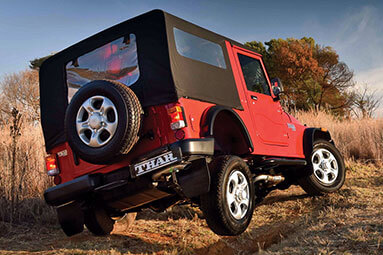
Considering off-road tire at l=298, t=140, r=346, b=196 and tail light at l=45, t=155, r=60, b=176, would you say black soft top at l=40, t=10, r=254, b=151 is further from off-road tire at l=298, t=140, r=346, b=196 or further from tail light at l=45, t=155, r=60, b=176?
off-road tire at l=298, t=140, r=346, b=196

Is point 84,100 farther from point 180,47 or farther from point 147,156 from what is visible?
point 180,47

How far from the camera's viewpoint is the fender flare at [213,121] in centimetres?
356

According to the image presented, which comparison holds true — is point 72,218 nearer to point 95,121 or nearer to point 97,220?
point 97,220

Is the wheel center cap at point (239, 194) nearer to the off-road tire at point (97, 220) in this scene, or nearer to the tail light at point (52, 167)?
the off-road tire at point (97, 220)

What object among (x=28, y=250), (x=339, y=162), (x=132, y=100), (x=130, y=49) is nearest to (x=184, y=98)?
(x=132, y=100)

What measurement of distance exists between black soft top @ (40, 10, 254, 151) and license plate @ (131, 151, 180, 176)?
540 millimetres

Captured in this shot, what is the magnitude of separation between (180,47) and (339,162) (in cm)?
361

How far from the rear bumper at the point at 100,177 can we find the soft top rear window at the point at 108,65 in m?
0.92

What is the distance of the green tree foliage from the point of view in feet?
75.9

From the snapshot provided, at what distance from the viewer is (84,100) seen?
11.2ft

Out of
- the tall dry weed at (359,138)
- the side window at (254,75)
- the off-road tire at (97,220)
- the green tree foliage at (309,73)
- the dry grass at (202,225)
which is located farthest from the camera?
the green tree foliage at (309,73)

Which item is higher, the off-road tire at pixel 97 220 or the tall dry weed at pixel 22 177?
the tall dry weed at pixel 22 177

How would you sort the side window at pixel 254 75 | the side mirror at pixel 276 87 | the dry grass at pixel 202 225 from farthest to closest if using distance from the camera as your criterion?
the side mirror at pixel 276 87, the side window at pixel 254 75, the dry grass at pixel 202 225

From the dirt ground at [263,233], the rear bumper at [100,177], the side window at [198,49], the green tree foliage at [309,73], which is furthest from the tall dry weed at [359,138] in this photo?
the green tree foliage at [309,73]
